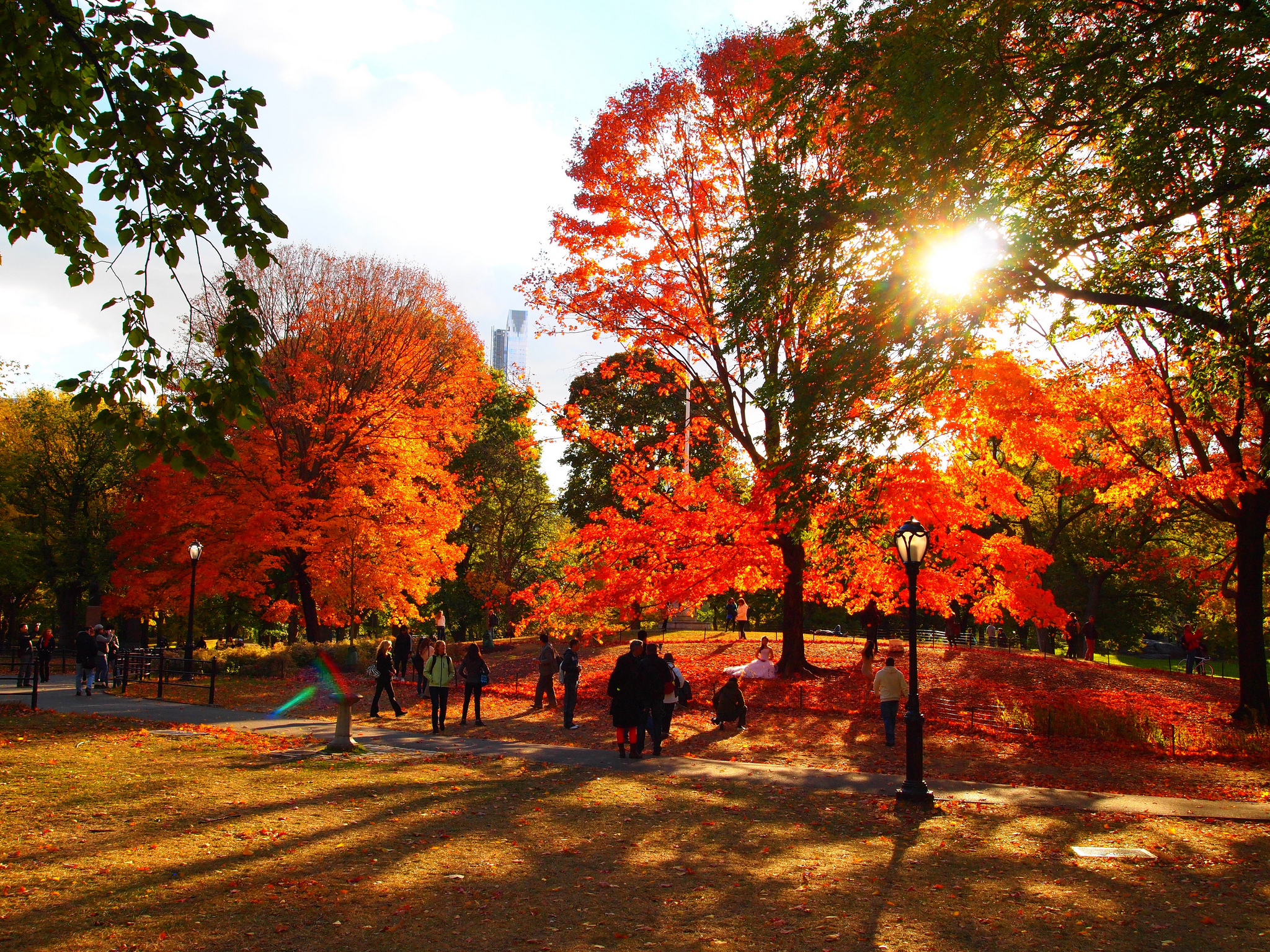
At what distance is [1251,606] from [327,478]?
2496 centimetres

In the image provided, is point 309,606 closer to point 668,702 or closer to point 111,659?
point 111,659

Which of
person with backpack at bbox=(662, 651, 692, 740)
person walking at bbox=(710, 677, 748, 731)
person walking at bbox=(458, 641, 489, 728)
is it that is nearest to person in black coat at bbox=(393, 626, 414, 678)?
person walking at bbox=(458, 641, 489, 728)

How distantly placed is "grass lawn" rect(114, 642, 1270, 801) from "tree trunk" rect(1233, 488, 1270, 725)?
79 centimetres

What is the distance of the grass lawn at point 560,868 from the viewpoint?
19.0ft

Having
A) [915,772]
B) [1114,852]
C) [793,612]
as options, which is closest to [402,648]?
[793,612]

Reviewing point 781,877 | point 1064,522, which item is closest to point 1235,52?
point 781,877

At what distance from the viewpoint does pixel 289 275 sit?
28.6 metres

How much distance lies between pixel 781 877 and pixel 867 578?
14.3 m

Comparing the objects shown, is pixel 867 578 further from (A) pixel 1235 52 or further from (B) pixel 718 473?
(A) pixel 1235 52

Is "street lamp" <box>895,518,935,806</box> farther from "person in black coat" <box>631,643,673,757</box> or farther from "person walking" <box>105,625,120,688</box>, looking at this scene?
"person walking" <box>105,625,120,688</box>

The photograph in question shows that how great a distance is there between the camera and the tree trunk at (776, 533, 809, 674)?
22.6 meters

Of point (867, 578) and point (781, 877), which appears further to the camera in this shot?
point (867, 578)

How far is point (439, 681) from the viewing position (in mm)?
16109

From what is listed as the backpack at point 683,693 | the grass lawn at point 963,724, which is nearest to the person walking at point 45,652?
the grass lawn at point 963,724
